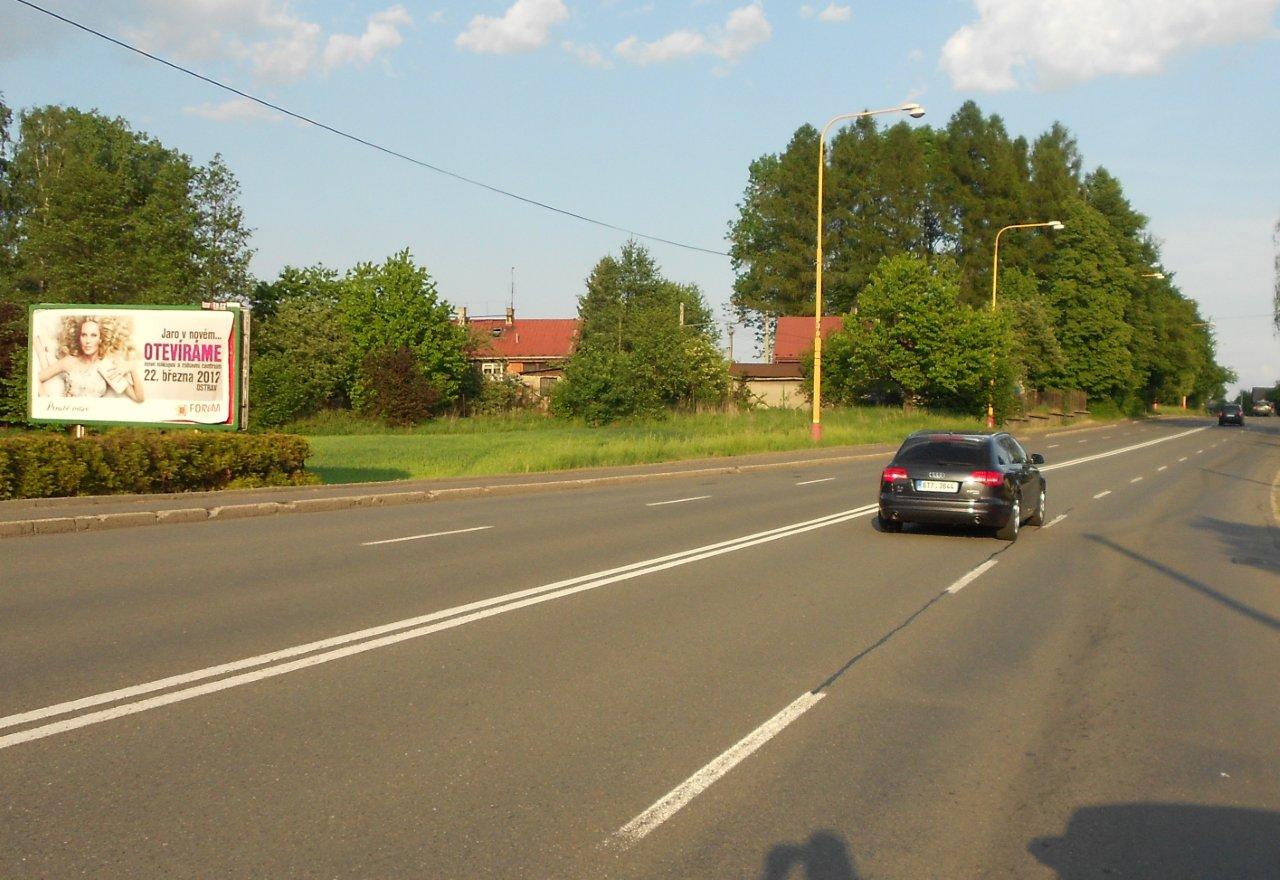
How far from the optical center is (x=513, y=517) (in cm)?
1819

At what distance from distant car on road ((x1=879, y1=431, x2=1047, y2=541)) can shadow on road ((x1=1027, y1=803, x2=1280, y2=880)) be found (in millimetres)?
10143

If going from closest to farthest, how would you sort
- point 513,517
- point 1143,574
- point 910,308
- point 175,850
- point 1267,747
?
point 175,850, point 1267,747, point 1143,574, point 513,517, point 910,308

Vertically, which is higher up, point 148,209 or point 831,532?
point 148,209

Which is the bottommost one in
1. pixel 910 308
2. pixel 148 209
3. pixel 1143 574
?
pixel 1143 574

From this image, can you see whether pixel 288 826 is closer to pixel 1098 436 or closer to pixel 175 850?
pixel 175 850

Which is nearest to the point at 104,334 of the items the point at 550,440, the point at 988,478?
the point at 988,478

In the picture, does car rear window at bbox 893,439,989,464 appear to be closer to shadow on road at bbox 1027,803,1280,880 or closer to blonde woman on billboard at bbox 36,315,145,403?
shadow on road at bbox 1027,803,1280,880

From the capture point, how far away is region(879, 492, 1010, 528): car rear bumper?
1539 cm

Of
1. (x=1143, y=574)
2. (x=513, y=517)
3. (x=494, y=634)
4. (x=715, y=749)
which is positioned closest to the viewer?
(x=715, y=749)

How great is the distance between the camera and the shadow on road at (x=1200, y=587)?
10.6 meters

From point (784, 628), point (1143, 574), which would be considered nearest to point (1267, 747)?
point (784, 628)

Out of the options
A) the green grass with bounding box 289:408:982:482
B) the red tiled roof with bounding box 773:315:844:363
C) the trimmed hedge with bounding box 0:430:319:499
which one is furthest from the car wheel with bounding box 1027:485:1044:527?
the red tiled roof with bounding box 773:315:844:363

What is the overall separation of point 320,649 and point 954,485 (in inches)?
381

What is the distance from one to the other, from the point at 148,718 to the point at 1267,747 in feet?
19.4
